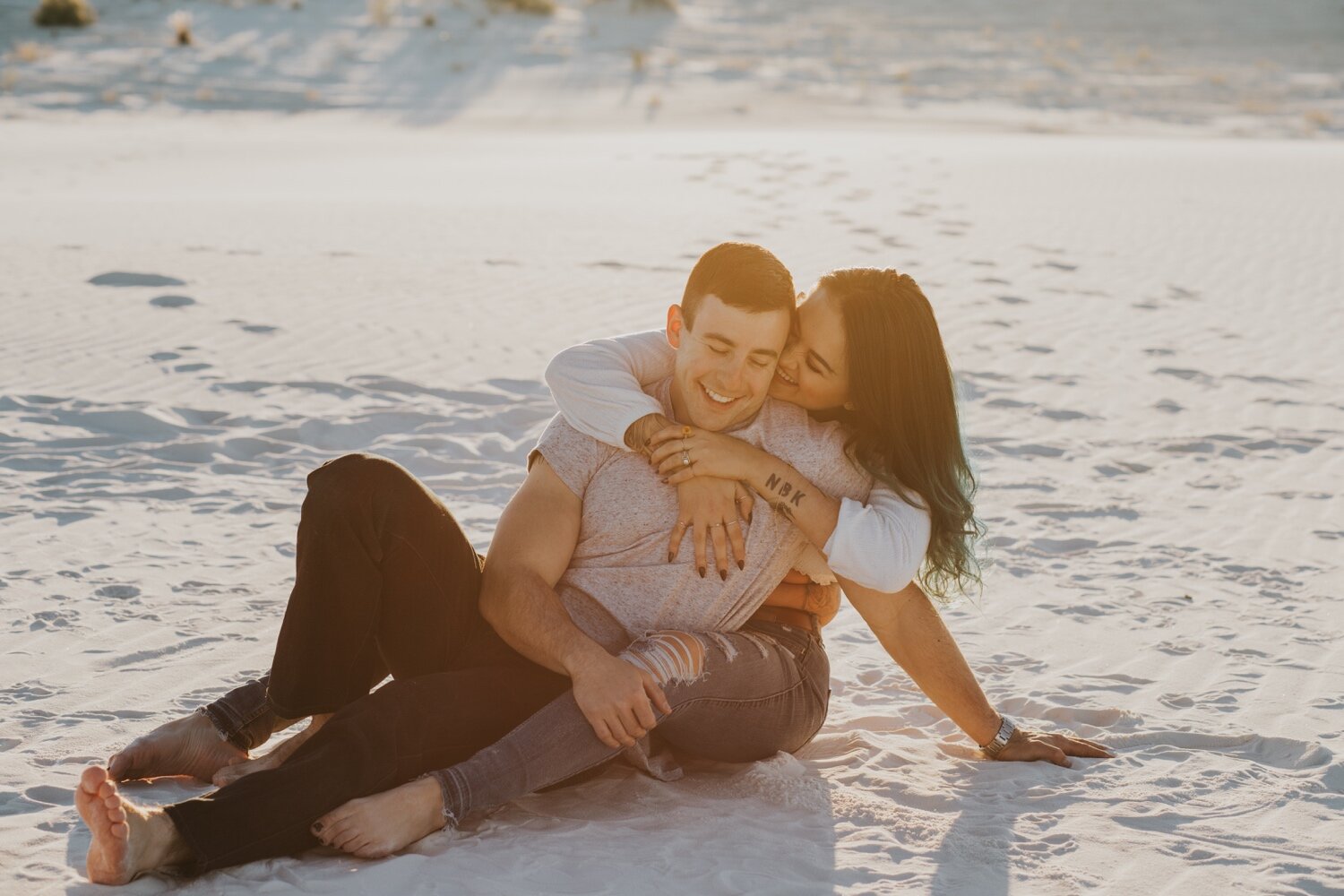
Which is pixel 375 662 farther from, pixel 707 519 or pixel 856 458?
pixel 856 458

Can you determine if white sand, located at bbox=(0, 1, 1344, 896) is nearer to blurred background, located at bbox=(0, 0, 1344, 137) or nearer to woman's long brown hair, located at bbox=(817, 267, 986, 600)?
woman's long brown hair, located at bbox=(817, 267, 986, 600)

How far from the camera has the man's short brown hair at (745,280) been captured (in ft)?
11.4

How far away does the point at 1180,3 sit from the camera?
1499 inches

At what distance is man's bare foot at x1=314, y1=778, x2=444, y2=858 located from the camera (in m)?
3.12

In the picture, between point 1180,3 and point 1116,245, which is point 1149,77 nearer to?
point 1180,3

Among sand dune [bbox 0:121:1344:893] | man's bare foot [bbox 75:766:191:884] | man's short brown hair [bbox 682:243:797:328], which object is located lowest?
sand dune [bbox 0:121:1344:893]

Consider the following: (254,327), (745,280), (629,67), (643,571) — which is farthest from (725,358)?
(629,67)

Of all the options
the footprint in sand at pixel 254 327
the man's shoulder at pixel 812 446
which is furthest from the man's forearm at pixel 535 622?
the footprint in sand at pixel 254 327

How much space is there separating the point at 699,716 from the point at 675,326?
0.95 meters

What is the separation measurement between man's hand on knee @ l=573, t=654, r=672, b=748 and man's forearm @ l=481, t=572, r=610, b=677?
4 cm

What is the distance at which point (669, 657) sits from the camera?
11.3 feet

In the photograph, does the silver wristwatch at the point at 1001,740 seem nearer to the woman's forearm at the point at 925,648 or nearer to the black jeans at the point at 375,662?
the woman's forearm at the point at 925,648

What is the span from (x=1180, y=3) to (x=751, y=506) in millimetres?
38386

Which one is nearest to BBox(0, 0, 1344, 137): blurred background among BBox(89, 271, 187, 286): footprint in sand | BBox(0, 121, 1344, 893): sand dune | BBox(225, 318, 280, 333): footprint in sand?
BBox(0, 121, 1344, 893): sand dune
